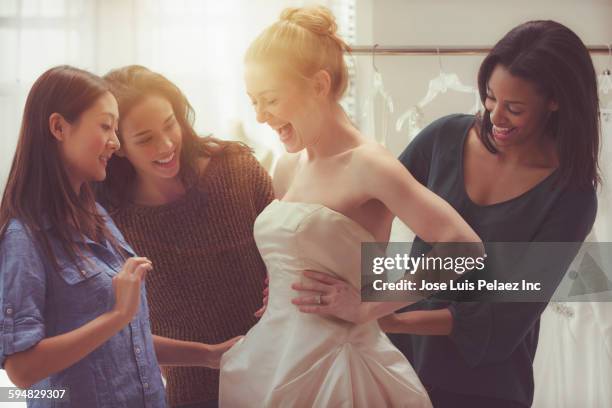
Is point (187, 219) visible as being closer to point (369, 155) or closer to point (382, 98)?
point (369, 155)

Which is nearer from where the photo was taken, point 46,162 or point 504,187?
point 46,162

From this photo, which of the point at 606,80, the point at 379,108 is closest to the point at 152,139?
the point at 379,108

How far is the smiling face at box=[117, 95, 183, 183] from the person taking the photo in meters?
0.88

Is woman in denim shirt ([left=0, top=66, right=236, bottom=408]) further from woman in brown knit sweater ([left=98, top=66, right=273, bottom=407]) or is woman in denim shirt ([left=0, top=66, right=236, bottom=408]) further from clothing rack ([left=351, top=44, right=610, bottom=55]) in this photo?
clothing rack ([left=351, top=44, right=610, bottom=55])

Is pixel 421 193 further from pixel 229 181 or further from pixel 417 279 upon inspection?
pixel 229 181

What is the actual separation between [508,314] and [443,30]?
72 centimetres

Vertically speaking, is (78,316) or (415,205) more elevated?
(415,205)

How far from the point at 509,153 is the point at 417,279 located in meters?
0.22

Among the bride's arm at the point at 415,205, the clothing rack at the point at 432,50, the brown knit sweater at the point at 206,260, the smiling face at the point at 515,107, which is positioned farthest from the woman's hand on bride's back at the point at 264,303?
the clothing rack at the point at 432,50

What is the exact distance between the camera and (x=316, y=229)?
83 centimetres

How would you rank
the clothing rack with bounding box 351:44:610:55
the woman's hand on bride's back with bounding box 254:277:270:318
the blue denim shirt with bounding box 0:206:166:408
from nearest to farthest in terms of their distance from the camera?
the blue denim shirt with bounding box 0:206:166:408 → the woman's hand on bride's back with bounding box 254:277:270:318 → the clothing rack with bounding box 351:44:610:55

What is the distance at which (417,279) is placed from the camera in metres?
0.88

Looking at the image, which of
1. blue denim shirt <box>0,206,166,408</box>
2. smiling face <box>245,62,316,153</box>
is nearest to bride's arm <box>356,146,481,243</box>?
smiling face <box>245,62,316,153</box>

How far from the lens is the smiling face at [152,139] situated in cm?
88
